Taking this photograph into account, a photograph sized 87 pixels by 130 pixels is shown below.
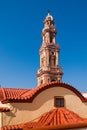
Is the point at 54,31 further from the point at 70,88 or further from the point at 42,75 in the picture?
the point at 70,88

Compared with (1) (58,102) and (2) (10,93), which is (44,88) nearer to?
(1) (58,102)

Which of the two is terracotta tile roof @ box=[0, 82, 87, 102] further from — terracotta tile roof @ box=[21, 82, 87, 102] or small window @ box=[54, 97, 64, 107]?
small window @ box=[54, 97, 64, 107]

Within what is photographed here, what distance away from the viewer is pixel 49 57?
4941 cm

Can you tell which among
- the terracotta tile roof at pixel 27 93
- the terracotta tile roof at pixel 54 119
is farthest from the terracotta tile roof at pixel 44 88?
the terracotta tile roof at pixel 54 119

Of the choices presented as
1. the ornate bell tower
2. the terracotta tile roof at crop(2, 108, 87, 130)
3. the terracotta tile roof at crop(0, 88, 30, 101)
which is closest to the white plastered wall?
the terracotta tile roof at crop(2, 108, 87, 130)

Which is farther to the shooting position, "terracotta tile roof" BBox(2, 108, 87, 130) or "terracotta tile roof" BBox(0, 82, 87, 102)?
"terracotta tile roof" BBox(0, 82, 87, 102)

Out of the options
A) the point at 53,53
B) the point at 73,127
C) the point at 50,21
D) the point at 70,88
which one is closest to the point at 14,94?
the point at 70,88

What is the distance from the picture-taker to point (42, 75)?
4734cm

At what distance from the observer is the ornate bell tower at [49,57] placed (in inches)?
1864

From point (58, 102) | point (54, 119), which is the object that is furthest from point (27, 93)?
point (54, 119)

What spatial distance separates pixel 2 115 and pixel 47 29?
39.7 meters

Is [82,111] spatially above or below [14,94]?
below

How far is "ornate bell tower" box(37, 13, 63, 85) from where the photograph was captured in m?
47.3

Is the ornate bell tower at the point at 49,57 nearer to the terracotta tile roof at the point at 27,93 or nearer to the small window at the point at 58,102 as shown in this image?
the terracotta tile roof at the point at 27,93
